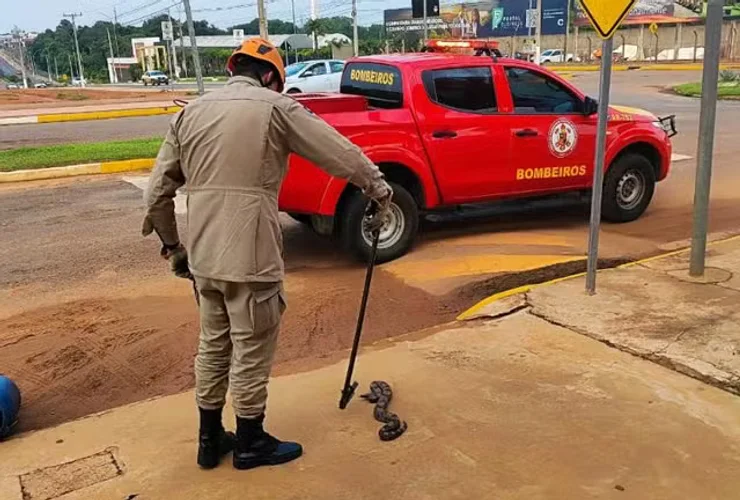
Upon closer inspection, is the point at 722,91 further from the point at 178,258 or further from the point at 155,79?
the point at 155,79

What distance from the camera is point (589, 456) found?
3475 mm

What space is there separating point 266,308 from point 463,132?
14.5 feet

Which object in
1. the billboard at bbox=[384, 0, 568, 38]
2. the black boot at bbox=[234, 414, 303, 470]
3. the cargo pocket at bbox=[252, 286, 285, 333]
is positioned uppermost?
the billboard at bbox=[384, 0, 568, 38]

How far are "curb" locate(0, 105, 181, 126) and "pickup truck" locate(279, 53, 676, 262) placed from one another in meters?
18.5

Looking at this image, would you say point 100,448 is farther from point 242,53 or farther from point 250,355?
point 242,53

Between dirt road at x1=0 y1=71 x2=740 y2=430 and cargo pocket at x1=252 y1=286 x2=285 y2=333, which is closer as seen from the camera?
cargo pocket at x1=252 y1=286 x2=285 y2=333

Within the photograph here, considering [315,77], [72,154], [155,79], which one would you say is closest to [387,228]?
[72,154]

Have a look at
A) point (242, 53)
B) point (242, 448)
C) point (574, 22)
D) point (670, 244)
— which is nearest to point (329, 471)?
point (242, 448)

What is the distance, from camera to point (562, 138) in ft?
25.5

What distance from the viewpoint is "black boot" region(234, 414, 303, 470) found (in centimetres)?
342

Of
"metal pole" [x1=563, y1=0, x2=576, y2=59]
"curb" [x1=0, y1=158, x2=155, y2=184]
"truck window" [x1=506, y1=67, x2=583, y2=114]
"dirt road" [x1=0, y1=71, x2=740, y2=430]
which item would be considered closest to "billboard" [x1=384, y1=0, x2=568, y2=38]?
"metal pole" [x1=563, y1=0, x2=576, y2=59]

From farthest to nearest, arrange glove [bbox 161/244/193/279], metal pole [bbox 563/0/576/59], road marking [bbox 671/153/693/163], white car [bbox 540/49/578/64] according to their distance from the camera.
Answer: metal pole [bbox 563/0/576/59] → white car [bbox 540/49/578/64] → road marking [bbox 671/153/693/163] → glove [bbox 161/244/193/279]

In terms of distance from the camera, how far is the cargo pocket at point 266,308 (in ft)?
10.6

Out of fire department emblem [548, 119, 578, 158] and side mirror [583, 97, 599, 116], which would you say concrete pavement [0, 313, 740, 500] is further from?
side mirror [583, 97, 599, 116]
